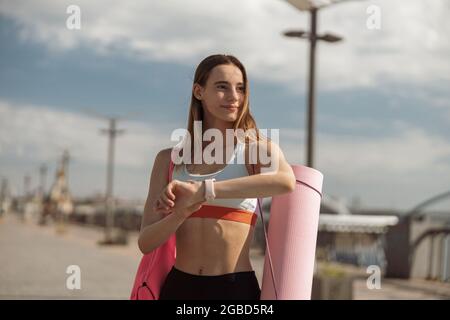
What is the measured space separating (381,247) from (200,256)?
50.8ft

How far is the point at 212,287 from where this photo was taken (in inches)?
89.2

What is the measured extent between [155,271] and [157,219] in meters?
0.20

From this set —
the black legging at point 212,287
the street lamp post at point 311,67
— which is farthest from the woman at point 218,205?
the street lamp post at point 311,67

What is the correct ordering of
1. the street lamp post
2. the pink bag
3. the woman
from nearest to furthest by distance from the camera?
the woman, the pink bag, the street lamp post

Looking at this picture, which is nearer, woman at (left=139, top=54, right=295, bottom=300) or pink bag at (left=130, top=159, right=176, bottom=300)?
woman at (left=139, top=54, right=295, bottom=300)

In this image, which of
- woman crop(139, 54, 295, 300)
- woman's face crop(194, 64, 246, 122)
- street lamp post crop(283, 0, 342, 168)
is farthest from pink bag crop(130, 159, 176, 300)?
street lamp post crop(283, 0, 342, 168)

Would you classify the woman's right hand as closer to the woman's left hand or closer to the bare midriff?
the woman's left hand

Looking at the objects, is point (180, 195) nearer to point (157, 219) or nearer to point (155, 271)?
point (157, 219)

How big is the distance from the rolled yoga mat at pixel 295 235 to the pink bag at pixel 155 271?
32 cm

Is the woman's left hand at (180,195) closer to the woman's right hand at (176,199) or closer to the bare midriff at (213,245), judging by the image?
the woman's right hand at (176,199)

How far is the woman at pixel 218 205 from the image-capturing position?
2217 mm


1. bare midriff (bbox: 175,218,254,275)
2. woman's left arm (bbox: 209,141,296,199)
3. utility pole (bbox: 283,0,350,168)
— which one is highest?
utility pole (bbox: 283,0,350,168)

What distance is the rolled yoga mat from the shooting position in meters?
2.27
